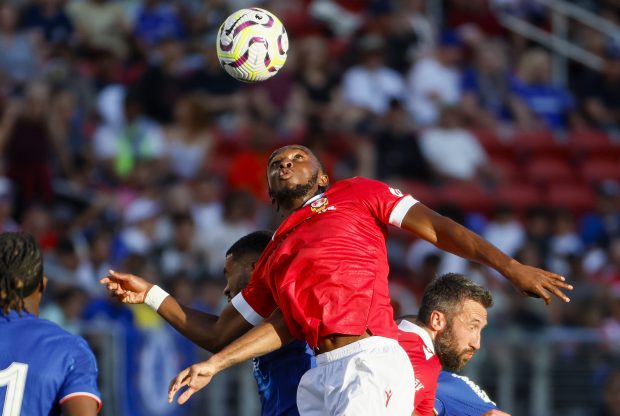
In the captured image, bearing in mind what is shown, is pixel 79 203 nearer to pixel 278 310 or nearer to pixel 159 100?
pixel 159 100

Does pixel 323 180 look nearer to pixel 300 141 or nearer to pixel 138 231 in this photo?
pixel 138 231

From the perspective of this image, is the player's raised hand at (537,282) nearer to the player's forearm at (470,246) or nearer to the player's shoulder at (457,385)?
the player's forearm at (470,246)

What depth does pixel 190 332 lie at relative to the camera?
22.1 ft

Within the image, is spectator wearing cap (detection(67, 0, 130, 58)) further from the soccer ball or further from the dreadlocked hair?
the dreadlocked hair

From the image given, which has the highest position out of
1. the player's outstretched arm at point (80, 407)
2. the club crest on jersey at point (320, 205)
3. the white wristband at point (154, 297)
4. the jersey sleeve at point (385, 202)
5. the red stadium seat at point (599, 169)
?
the red stadium seat at point (599, 169)

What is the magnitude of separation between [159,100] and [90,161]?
4.14ft

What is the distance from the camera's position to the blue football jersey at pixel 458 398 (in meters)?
6.77

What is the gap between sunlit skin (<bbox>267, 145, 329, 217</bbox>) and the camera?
667 cm

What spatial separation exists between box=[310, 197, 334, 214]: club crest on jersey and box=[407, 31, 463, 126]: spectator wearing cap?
971 centimetres

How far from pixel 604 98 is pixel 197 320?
12257 mm

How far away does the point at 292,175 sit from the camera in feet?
21.9

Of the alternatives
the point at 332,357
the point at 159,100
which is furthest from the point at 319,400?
the point at 159,100

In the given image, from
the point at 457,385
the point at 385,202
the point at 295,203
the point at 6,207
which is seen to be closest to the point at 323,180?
the point at 295,203

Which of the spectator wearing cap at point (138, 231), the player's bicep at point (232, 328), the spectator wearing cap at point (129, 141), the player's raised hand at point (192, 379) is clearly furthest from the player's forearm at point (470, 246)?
the spectator wearing cap at point (129, 141)
